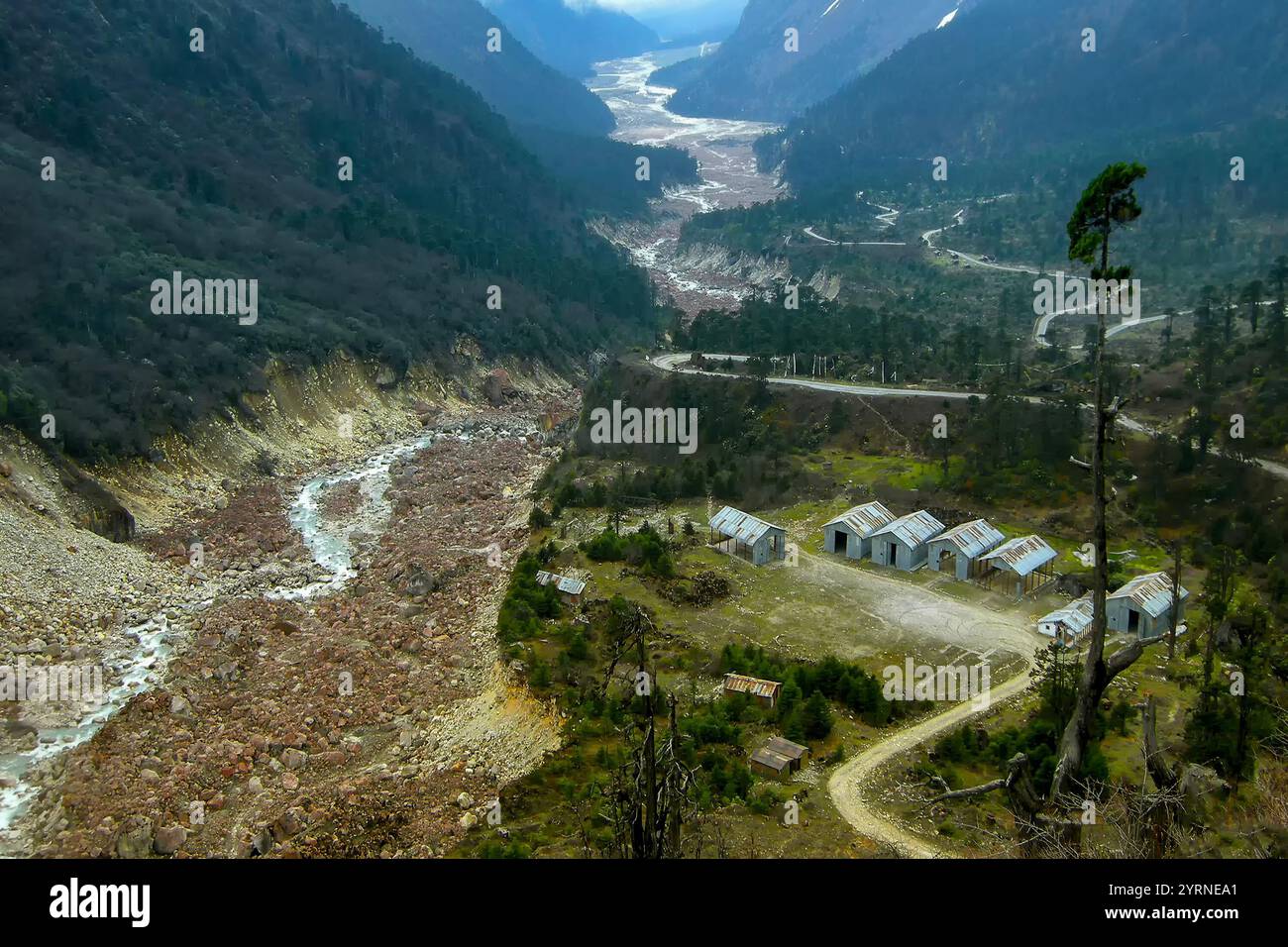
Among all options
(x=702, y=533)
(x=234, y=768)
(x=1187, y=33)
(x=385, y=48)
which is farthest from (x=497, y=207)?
(x=1187, y=33)

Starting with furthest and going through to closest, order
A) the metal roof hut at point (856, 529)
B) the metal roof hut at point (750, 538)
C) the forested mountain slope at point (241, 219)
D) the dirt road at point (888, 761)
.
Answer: the forested mountain slope at point (241, 219), the metal roof hut at point (856, 529), the metal roof hut at point (750, 538), the dirt road at point (888, 761)

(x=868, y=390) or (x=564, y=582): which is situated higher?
(x=868, y=390)

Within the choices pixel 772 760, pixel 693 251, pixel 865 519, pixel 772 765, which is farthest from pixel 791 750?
pixel 693 251

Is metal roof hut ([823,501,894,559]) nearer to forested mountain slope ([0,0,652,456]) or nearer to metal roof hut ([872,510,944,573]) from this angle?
metal roof hut ([872,510,944,573])

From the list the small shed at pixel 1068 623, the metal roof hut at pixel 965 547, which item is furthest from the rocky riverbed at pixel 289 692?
the metal roof hut at pixel 965 547

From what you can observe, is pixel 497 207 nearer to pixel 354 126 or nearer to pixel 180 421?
pixel 354 126

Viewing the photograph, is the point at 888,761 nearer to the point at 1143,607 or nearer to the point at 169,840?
the point at 1143,607

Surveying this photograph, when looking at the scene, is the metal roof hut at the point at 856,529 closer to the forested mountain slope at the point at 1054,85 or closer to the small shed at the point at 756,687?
the small shed at the point at 756,687
